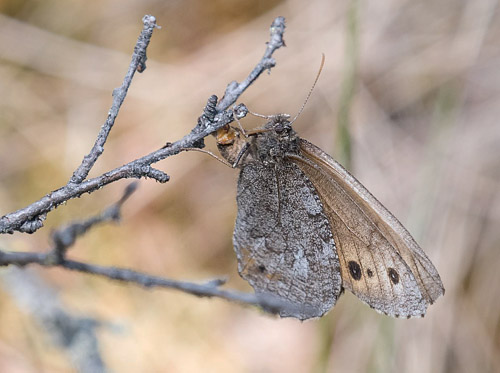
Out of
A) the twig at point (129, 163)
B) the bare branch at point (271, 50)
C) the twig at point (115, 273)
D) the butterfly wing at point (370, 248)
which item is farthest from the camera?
the butterfly wing at point (370, 248)

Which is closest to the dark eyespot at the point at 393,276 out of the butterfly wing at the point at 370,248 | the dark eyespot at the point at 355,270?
the butterfly wing at the point at 370,248

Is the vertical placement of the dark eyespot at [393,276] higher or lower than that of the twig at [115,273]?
higher

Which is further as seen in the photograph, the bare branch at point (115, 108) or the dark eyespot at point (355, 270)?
the dark eyespot at point (355, 270)

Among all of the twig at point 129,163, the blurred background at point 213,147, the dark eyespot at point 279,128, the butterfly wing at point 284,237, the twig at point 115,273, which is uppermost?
the blurred background at point 213,147

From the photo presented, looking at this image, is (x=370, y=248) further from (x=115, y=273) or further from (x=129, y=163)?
(x=115, y=273)

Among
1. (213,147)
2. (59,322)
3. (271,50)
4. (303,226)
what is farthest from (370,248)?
(213,147)

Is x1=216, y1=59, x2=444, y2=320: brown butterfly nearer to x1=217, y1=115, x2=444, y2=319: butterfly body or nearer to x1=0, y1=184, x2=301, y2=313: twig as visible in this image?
x1=217, y1=115, x2=444, y2=319: butterfly body

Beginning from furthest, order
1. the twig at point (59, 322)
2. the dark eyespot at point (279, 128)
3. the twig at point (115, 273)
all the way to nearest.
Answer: the dark eyespot at point (279, 128)
the twig at point (59, 322)
the twig at point (115, 273)

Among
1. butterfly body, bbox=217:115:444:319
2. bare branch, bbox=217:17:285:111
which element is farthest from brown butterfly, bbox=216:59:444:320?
bare branch, bbox=217:17:285:111

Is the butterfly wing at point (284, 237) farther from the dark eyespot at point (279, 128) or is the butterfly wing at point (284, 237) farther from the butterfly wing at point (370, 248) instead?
the dark eyespot at point (279, 128)
